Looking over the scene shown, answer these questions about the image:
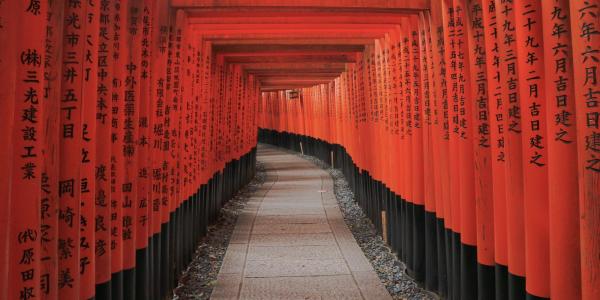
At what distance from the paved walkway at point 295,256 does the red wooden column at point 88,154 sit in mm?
2429

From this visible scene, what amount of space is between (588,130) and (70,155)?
2.60 metres

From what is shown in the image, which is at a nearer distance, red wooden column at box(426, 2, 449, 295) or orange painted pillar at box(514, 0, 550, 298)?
orange painted pillar at box(514, 0, 550, 298)

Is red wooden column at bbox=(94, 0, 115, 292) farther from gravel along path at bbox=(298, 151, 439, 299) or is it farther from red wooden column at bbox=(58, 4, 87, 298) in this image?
gravel along path at bbox=(298, 151, 439, 299)

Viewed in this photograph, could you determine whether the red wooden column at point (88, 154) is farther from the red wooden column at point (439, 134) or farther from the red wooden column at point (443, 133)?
the red wooden column at point (439, 134)

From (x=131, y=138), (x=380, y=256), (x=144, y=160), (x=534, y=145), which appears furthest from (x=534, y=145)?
(x=380, y=256)

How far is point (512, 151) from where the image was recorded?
285cm

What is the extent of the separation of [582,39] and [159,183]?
12.9ft

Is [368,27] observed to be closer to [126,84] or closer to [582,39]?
[126,84]

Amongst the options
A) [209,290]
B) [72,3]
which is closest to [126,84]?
[72,3]

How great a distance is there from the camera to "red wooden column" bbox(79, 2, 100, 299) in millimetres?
2689

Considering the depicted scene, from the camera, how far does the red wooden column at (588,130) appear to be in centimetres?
204

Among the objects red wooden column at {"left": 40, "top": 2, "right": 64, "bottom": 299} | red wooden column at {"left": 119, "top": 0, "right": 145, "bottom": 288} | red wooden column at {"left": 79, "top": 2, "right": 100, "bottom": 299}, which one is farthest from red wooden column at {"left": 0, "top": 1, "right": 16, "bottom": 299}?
red wooden column at {"left": 119, "top": 0, "right": 145, "bottom": 288}

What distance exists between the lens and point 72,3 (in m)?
2.55

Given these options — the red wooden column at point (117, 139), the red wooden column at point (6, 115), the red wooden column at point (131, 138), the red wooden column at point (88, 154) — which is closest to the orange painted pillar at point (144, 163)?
the red wooden column at point (131, 138)
